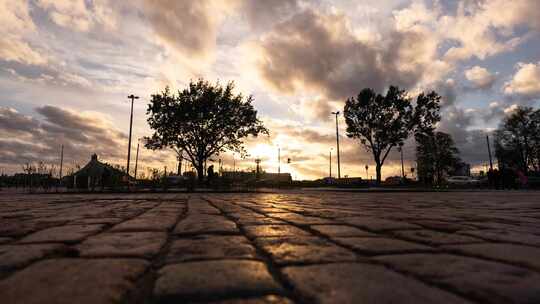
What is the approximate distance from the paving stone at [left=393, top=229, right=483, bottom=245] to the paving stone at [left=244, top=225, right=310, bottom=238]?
2.46 ft

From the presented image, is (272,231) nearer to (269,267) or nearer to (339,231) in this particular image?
(339,231)

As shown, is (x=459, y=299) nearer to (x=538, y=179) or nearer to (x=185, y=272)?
(x=185, y=272)

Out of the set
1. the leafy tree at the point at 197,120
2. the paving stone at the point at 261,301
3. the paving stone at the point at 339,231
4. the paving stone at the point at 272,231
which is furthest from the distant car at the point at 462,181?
the paving stone at the point at 261,301

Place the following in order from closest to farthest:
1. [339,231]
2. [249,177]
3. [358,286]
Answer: [358,286]
[339,231]
[249,177]

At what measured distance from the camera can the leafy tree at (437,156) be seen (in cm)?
5709

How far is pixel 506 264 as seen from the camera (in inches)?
62.6

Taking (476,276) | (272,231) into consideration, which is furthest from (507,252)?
(272,231)

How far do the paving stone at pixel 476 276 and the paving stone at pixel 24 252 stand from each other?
1.73 metres

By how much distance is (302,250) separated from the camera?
1901 mm

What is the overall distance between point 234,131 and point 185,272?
25.0 metres

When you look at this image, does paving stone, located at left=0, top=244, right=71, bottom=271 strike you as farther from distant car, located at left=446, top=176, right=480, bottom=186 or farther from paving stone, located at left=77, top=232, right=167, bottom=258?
distant car, located at left=446, top=176, right=480, bottom=186

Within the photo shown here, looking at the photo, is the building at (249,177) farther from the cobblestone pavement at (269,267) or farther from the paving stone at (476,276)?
the paving stone at (476,276)

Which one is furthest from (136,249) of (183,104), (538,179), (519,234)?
(538,179)

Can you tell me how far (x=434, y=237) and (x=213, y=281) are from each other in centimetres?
180
